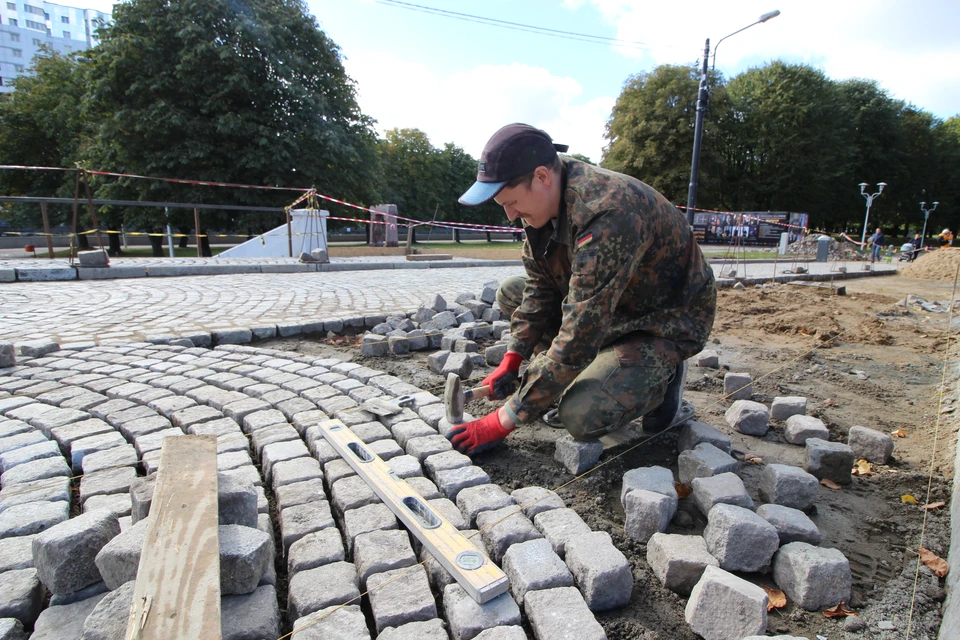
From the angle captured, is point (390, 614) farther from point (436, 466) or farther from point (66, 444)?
point (66, 444)

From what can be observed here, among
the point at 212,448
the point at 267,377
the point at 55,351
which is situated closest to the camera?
the point at 212,448

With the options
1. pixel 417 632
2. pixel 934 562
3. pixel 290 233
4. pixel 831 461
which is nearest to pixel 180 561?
pixel 417 632

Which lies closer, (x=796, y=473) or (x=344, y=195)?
(x=796, y=473)

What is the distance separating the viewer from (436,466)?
7.71 feet

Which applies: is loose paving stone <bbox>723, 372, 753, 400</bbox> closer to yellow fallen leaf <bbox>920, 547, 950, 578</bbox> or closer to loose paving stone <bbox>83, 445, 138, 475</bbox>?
yellow fallen leaf <bbox>920, 547, 950, 578</bbox>

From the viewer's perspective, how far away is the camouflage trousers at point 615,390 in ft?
7.85

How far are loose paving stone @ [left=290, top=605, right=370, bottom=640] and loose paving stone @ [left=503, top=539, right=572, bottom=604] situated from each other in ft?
1.55

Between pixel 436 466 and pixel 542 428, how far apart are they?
0.83m

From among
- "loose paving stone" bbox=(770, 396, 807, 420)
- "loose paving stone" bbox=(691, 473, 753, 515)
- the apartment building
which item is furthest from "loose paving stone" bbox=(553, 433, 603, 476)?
the apartment building

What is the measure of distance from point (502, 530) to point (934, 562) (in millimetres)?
1550

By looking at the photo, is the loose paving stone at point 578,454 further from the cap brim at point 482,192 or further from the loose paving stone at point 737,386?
the loose paving stone at point 737,386

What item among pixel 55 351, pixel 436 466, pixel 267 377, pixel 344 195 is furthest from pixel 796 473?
pixel 344 195

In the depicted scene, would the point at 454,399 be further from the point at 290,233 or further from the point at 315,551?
the point at 290,233

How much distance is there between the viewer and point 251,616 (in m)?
1.51
